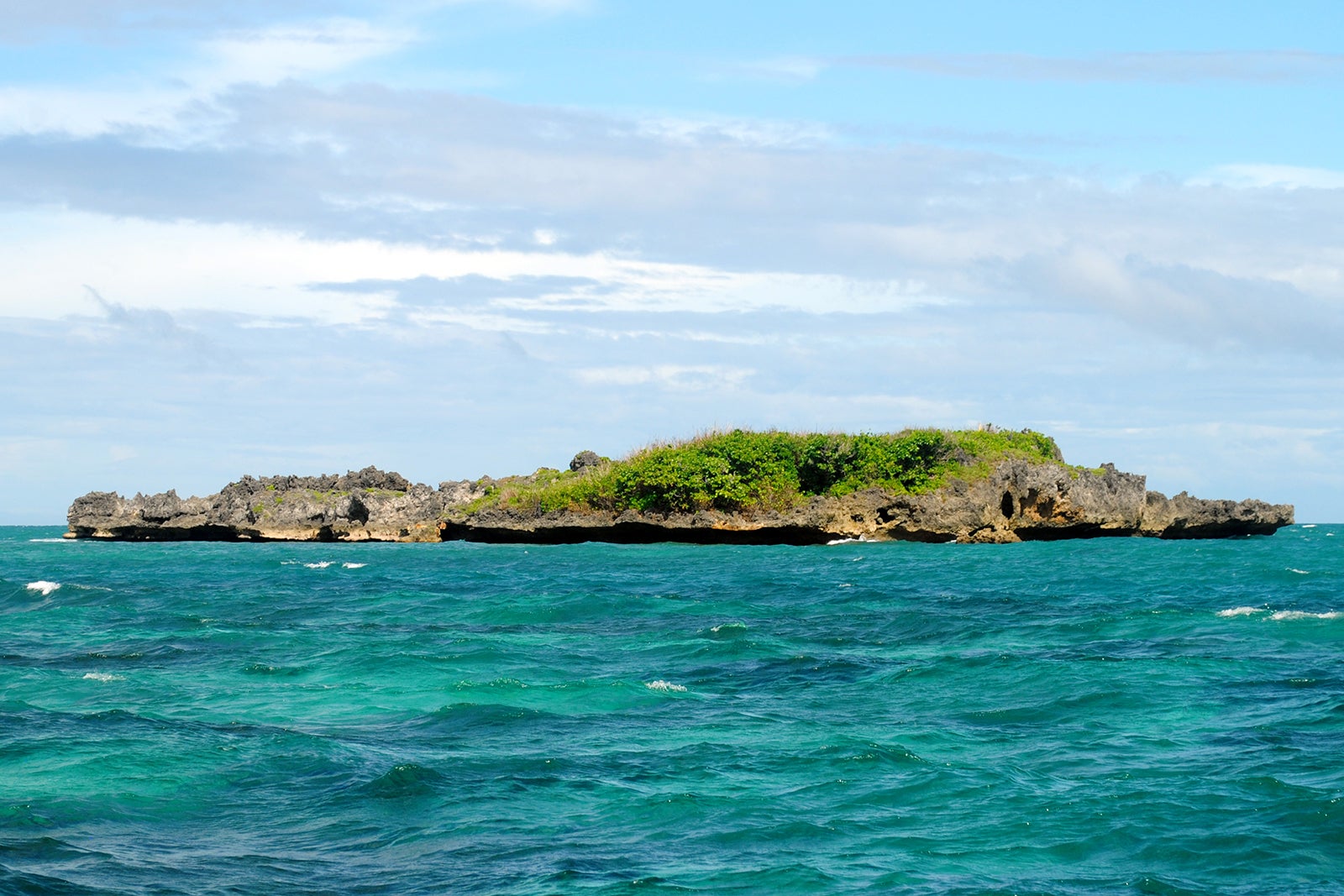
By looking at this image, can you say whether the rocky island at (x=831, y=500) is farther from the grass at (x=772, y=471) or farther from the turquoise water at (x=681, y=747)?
the turquoise water at (x=681, y=747)

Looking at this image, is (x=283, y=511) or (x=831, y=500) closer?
(x=831, y=500)

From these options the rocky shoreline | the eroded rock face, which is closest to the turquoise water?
the rocky shoreline

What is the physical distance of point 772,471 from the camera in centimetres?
6031

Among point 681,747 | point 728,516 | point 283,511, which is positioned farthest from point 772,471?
point 681,747

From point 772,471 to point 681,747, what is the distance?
1826 inches

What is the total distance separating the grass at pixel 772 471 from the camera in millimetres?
59750

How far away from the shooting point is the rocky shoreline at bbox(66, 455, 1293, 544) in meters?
58.6

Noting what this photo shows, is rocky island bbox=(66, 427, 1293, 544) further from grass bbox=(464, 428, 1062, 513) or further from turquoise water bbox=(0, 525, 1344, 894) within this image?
turquoise water bbox=(0, 525, 1344, 894)

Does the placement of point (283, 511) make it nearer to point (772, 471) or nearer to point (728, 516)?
point (728, 516)

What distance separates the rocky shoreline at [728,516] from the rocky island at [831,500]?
8 cm

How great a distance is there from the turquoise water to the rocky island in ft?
94.1

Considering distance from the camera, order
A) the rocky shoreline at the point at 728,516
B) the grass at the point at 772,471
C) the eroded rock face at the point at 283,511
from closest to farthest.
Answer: the rocky shoreline at the point at 728,516 → the grass at the point at 772,471 → the eroded rock face at the point at 283,511

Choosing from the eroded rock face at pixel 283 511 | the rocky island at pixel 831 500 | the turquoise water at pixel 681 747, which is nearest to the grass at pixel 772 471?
the rocky island at pixel 831 500

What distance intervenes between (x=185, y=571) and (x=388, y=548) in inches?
666
